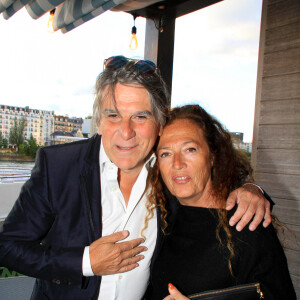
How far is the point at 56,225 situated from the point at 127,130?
0.50m

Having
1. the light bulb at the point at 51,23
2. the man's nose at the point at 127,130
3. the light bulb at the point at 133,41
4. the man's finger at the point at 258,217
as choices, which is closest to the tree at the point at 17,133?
the light bulb at the point at 51,23

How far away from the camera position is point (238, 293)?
3.31 feet

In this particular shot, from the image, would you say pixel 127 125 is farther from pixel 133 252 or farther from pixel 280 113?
pixel 280 113

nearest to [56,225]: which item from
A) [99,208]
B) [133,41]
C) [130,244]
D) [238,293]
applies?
[99,208]

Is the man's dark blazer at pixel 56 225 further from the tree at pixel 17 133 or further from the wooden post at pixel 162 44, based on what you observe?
the tree at pixel 17 133

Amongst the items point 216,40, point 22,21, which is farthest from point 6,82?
point 216,40

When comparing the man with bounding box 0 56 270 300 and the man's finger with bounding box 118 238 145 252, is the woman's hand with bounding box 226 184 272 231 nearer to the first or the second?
the man with bounding box 0 56 270 300

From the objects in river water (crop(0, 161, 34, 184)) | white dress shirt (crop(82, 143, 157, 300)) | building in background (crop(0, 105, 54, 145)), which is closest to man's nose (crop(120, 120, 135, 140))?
white dress shirt (crop(82, 143, 157, 300))

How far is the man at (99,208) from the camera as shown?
105cm

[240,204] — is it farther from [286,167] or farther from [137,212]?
[286,167]

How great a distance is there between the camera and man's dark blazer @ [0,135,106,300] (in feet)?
3.42

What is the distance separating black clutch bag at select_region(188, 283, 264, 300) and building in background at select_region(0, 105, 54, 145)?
2.00 m

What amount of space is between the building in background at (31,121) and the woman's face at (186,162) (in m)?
1.61

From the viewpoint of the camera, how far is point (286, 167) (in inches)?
77.4
